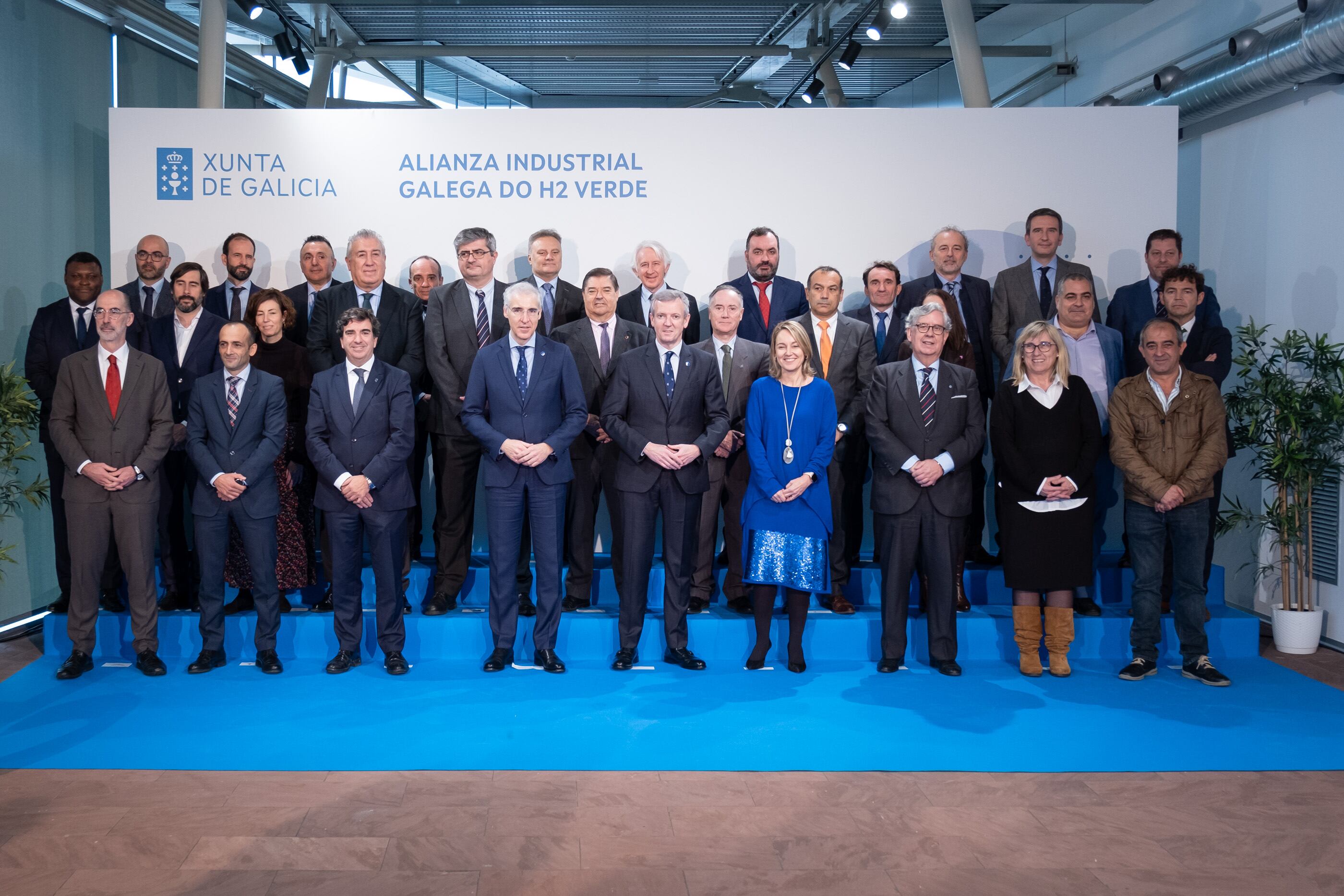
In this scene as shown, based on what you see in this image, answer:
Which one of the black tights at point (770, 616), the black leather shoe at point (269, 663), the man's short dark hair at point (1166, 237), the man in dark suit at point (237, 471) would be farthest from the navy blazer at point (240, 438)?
the man's short dark hair at point (1166, 237)

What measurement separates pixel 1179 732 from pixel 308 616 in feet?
12.8

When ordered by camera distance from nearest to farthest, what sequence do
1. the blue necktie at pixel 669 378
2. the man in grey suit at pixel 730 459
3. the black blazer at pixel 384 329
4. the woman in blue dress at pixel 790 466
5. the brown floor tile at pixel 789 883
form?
the brown floor tile at pixel 789 883, the woman in blue dress at pixel 790 466, the blue necktie at pixel 669 378, the man in grey suit at pixel 730 459, the black blazer at pixel 384 329

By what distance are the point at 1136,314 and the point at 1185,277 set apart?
422 millimetres

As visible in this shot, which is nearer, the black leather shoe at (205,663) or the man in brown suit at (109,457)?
the man in brown suit at (109,457)

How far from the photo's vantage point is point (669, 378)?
15.8ft

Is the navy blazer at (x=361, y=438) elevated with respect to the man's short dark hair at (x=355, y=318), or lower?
lower

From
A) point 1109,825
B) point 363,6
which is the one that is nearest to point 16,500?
point 363,6

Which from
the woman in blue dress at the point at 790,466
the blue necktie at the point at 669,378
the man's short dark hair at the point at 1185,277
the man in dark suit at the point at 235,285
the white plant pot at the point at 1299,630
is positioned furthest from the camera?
the man in dark suit at the point at 235,285

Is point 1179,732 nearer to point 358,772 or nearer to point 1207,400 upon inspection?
point 1207,400

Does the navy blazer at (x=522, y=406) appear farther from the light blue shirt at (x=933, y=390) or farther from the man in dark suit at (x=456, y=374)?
the light blue shirt at (x=933, y=390)

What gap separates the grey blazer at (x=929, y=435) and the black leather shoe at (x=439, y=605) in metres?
2.17

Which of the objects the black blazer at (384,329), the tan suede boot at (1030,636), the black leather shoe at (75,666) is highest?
the black blazer at (384,329)

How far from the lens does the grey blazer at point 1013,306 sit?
563 centimetres

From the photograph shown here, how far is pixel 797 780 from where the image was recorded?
11.8ft
